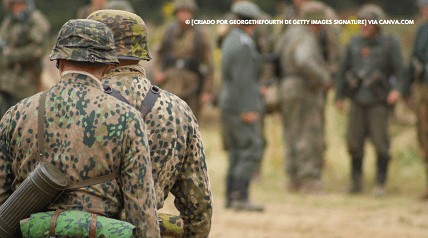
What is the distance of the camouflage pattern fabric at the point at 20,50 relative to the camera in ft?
41.3

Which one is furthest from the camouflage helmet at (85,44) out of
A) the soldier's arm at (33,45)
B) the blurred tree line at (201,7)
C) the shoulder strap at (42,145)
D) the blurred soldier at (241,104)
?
the blurred tree line at (201,7)

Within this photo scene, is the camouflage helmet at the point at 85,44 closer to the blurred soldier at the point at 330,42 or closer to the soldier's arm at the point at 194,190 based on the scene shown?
the soldier's arm at the point at 194,190

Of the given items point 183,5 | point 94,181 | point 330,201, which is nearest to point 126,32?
point 94,181

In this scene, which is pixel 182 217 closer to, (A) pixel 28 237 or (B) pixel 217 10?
(A) pixel 28 237

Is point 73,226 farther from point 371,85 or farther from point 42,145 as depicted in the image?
point 371,85

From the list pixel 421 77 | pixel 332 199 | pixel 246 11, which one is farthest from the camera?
pixel 332 199

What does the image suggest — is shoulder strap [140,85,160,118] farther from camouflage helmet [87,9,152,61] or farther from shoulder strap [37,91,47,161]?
shoulder strap [37,91,47,161]

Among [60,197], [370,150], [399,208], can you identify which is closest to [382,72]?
[399,208]

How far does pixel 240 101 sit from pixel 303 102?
2.40m

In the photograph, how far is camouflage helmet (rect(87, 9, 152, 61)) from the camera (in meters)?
5.56

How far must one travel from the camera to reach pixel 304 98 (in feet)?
45.8

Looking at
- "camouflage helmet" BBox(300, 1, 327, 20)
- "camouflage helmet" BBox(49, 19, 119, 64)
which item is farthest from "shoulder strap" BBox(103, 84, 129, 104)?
"camouflage helmet" BBox(300, 1, 327, 20)

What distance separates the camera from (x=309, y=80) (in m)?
13.8

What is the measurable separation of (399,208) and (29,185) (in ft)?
28.0
